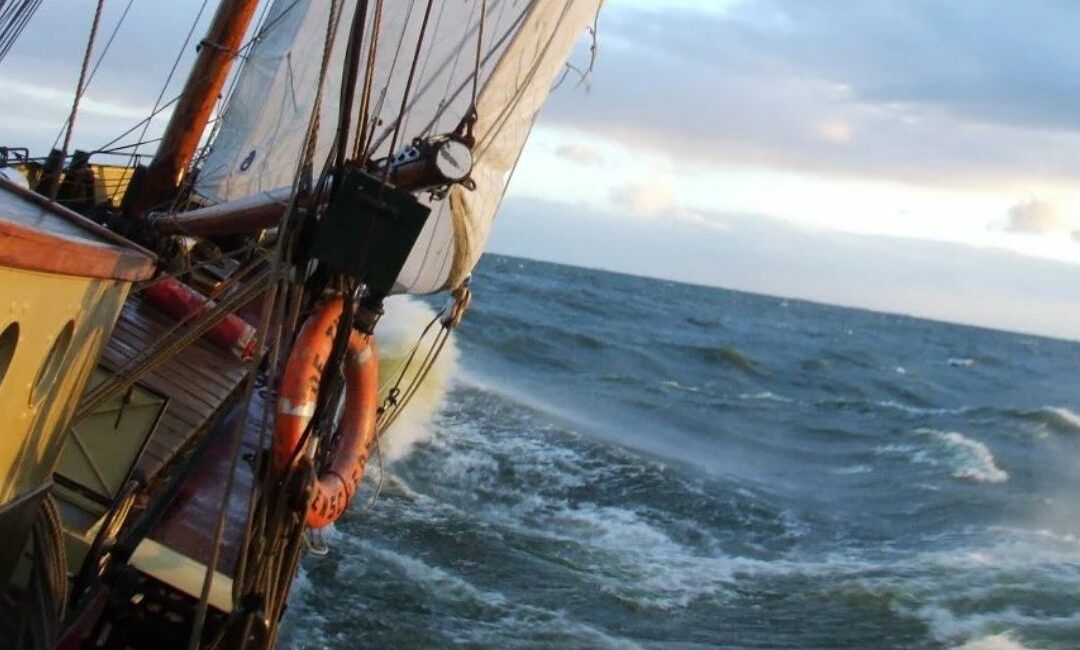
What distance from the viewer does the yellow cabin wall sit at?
4535 millimetres

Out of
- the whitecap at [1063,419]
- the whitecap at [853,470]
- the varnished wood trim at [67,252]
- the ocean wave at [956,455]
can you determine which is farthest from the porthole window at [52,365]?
the whitecap at [1063,419]

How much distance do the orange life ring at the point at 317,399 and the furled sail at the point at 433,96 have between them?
149 centimetres

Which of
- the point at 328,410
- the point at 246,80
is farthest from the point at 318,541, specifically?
the point at 246,80

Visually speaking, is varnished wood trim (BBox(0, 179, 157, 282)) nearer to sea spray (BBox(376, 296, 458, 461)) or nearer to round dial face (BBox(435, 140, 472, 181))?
round dial face (BBox(435, 140, 472, 181))

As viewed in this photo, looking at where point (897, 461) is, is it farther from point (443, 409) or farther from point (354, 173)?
point (354, 173)

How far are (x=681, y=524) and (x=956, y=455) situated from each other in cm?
1366

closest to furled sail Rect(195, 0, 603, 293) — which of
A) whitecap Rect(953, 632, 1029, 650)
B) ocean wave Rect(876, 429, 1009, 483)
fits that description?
whitecap Rect(953, 632, 1029, 650)

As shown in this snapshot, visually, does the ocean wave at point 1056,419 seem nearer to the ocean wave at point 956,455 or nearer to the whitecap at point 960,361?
the ocean wave at point 956,455

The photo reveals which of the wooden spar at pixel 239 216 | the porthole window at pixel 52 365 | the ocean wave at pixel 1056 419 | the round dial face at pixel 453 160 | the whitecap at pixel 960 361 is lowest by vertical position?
the porthole window at pixel 52 365

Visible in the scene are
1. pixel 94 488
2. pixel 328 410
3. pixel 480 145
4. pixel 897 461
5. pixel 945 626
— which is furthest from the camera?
pixel 897 461

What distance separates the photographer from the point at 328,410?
5426mm

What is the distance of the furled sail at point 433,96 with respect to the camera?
774cm

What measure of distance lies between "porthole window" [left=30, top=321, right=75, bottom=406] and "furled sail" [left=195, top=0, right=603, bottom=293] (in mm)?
2241

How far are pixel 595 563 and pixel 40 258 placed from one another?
1066 centimetres
